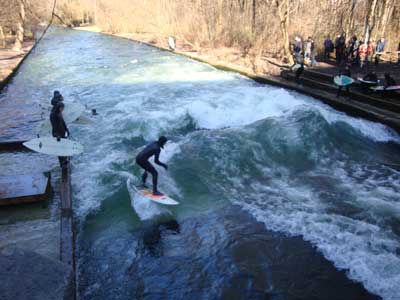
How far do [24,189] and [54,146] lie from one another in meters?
1.41

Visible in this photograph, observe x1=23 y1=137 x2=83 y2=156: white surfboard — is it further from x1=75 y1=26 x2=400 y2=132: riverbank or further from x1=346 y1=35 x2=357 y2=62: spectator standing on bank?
x1=346 y1=35 x2=357 y2=62: spectator standing on bank

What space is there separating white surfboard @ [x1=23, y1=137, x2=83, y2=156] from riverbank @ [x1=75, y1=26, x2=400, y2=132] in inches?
408

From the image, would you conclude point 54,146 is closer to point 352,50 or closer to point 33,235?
point 33,235

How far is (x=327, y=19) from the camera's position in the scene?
22.6 m

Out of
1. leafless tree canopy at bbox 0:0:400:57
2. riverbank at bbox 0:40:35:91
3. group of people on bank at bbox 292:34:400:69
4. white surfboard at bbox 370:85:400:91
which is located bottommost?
riverbank at bbox 0:40:35:91

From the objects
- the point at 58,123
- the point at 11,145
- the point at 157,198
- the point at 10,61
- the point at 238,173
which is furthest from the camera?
the point at 10,61

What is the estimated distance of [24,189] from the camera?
8.20m

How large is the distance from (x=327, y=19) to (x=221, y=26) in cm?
761

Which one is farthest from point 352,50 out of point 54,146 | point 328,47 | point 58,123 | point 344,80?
point 54,146

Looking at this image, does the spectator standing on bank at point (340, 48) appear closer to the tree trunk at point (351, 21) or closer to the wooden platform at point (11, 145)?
the tree trunk at point (351, 21)

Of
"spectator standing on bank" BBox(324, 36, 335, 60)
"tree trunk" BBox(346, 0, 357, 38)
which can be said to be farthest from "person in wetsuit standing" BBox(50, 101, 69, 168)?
"tree trunk" BBox(346, 0, 357, 38)

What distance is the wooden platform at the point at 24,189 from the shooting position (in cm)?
795

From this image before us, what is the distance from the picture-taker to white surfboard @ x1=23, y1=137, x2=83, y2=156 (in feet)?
29.7

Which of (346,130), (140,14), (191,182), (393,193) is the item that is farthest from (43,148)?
(140,14)
